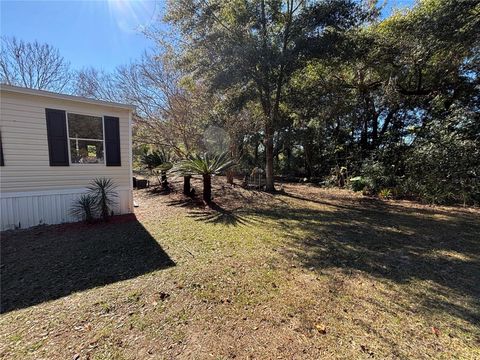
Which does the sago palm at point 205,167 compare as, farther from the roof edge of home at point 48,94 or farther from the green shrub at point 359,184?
the green shrub at point 359,184

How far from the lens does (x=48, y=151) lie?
520cm

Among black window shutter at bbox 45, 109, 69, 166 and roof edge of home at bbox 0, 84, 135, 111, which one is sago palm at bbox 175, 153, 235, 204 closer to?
roof edge of home at bbox 0, 84, 135, 111

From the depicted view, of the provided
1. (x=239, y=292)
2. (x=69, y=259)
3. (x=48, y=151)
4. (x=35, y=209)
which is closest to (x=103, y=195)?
(x=35, y=209)

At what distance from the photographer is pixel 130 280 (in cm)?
296

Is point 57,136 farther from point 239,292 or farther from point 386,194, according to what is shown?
point 386,194

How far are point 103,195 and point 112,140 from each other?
147 cm

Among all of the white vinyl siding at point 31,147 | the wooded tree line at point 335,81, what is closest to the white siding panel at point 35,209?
the white vinyl siding at point 31,147

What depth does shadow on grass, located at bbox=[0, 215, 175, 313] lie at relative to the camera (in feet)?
9.00

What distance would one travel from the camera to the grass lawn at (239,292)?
1.93 metres

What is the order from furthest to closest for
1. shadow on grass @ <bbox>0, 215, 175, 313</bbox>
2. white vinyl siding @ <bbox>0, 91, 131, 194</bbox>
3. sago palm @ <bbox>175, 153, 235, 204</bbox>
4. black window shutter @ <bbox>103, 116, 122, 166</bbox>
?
sago palm @ <bbox>175, 153, 235, 204</bbox>
black window shutter @ <bbox>103, 116, 122, 166</bbox>
white vinyl siding @ <bbox>0, 91, 131, 194</bbox>
shadow on grass @ <bbox>0, 215, 175, 313</bbox>

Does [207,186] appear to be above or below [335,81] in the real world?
below

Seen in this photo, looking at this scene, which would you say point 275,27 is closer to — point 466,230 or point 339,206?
point 339,206

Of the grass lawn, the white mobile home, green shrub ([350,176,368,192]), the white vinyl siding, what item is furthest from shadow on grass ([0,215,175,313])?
green shrub ([350,176,368,192])

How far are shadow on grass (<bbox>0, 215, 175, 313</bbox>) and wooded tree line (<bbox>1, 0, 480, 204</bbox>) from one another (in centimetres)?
603
